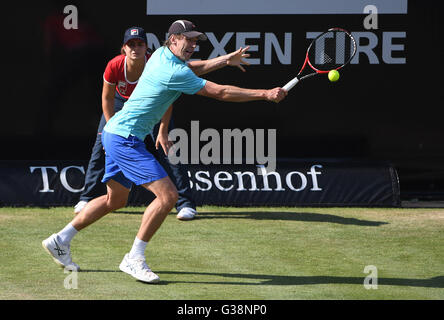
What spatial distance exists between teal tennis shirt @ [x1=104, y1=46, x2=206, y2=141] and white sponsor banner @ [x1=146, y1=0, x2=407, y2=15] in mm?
3577

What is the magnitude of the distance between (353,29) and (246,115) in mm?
1529

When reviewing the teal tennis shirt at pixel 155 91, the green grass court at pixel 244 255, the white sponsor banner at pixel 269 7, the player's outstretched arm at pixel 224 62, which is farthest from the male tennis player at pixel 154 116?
the white sponsor banner at pixel 269 7

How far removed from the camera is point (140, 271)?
18.2 ft

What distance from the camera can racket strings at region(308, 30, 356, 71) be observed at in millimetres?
7113

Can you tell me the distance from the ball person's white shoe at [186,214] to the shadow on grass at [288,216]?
136 millimetres

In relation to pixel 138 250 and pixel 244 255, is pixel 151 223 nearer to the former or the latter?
pixel 138 250

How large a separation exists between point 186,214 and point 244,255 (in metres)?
1.58

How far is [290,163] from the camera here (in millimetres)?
9039

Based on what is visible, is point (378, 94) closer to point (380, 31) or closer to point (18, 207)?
point (380, 31)

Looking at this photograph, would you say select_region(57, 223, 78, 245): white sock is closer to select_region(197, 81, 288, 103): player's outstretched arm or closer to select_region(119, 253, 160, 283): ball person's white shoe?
select_region(119, 253, 160, 283): ball person's white shoe

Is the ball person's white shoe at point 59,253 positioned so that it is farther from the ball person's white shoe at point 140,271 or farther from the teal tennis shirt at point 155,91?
the teal tennis shirt at point 155,91

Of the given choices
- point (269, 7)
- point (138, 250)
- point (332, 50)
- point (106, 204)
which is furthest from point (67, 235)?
point (269, 7)

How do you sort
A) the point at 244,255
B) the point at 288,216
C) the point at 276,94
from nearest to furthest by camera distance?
the point at 276,94, the point at 244,255, the point at 288,216

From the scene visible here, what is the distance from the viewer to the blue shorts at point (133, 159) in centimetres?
560
